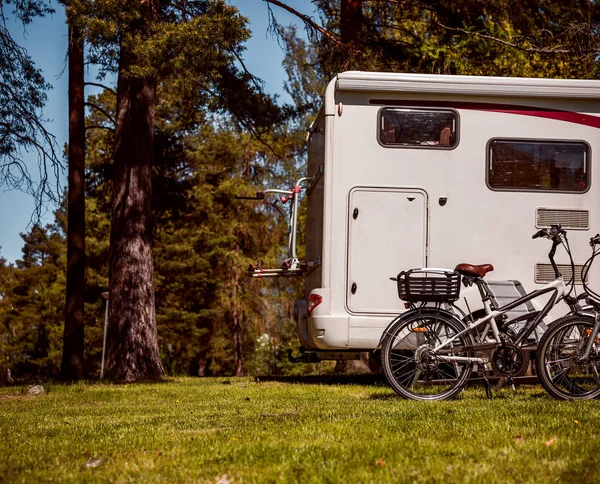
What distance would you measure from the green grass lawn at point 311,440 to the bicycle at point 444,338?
30 centimetres

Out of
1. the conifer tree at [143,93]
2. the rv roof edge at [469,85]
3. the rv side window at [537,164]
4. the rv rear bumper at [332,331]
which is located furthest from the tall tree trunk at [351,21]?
the rv rear bumper at [332,331]

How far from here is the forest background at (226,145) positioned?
551 inches

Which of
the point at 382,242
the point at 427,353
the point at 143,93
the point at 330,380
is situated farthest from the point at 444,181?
the point at 143,93

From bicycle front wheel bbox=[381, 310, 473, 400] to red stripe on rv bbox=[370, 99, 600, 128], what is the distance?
8.94 ft

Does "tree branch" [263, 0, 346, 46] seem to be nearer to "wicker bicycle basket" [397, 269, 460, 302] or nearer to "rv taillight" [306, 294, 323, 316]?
"rv taillight" [306, 294, 323, 316]

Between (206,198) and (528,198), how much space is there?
26.4 m

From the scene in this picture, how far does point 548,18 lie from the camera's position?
16938 millimetres

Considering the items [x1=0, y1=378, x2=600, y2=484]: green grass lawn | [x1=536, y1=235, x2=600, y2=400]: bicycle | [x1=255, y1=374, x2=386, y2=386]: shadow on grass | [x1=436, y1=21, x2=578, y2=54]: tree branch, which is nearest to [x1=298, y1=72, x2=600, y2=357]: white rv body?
[x1=0, y1=378, x2=600, y2=484]: green grass lawn

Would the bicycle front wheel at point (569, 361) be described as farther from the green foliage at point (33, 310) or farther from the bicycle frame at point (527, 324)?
the green foliage at point (33, 310)

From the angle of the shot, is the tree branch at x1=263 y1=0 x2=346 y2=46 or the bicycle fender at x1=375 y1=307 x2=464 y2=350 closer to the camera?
the bicycle fender at x1=375 y1=307 x2=464 y2=350

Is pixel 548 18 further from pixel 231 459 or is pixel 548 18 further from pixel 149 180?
pixel 231 459

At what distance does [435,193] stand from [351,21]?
25.8ft

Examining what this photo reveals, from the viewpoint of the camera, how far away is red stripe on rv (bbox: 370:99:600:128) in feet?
30.9

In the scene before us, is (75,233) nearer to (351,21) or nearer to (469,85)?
(351,21)
